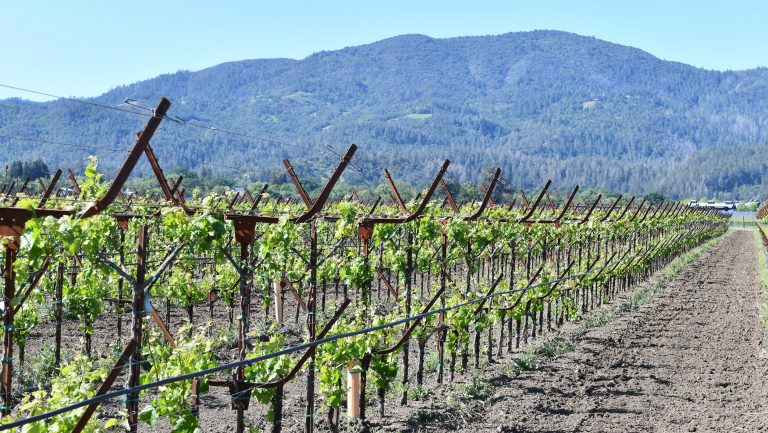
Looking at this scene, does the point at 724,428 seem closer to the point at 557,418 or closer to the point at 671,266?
the point at 557,418

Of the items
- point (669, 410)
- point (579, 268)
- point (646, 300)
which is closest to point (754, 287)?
point (646, 300)

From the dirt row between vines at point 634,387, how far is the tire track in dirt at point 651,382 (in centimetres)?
1

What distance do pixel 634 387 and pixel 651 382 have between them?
43 centimetres

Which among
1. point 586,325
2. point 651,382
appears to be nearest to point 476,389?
point 651,382

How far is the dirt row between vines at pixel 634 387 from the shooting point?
27.8ft

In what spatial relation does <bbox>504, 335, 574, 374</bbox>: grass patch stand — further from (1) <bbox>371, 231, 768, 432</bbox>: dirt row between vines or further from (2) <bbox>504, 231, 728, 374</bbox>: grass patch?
(1) <bbox>371, 231, 768, 432</bbox>: dirt row between vines

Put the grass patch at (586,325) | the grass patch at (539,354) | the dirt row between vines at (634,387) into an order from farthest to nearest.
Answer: the grass patch at (586,325) < the grass patch at (539,354) < the dirt row between vines at (634,387)

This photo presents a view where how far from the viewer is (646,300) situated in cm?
1867

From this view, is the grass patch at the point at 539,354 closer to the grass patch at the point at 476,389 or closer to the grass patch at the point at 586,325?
the grass patch at the point at 586,325

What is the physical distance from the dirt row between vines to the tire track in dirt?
1 centimetres

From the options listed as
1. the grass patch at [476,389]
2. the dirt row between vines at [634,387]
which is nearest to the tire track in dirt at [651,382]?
the dirt row between vines at [634,387]

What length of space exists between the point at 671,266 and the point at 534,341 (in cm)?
1736

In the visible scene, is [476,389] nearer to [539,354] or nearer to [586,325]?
[539,354]

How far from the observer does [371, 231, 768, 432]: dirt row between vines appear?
8469mm
